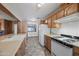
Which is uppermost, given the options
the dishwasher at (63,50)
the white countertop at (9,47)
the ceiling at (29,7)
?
the ceiling at (29,7)

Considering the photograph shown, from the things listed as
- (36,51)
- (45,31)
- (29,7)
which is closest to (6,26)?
(45,31)

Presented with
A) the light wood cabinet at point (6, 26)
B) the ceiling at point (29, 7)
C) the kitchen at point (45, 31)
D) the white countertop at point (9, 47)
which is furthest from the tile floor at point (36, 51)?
the light wood cabinet at point (6, 26)

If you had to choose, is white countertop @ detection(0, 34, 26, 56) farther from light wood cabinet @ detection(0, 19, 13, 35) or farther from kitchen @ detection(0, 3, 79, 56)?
light wood cabinet @ detection(0, 19, 13, 35)

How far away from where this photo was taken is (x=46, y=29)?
5.11m

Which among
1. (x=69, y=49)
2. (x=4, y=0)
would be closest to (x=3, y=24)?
(x=69, y=49)

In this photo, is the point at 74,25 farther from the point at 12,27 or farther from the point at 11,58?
the point at 12,27

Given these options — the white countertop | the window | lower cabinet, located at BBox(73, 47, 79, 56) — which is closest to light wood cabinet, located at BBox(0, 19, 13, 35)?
the window

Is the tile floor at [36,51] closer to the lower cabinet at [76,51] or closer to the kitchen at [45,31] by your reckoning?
the kitchen at [45,31]

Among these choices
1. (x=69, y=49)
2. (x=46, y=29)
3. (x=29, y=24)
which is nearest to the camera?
(x=69, y=49)

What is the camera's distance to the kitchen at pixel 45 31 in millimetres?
1885

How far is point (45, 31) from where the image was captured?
5.08m

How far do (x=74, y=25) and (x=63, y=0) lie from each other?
225 centimetres

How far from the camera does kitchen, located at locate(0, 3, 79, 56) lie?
189 cm

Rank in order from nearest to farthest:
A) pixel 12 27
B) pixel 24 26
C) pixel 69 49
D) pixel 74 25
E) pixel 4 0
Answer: pixel 4 0 < pixel 69 49 < pixel 74 25 < pixel 12 27 < pixel 24 26
